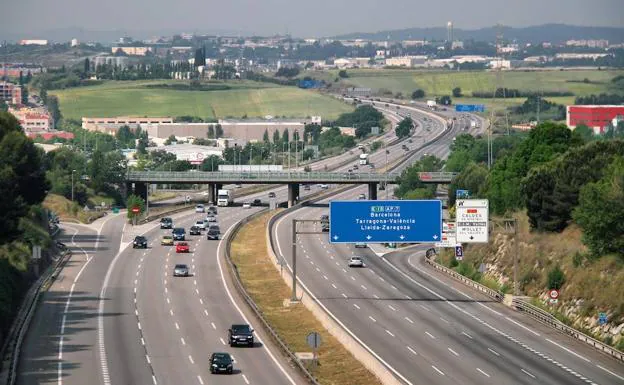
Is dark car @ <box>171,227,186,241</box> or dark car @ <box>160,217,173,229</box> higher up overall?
dark car @ <box>171,227,186,241</box>

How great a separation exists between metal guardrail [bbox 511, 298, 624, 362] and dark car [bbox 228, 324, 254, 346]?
53.4ft

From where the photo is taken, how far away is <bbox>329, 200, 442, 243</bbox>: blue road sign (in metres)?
87.3

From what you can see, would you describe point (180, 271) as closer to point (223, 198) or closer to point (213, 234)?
point (213, 234)

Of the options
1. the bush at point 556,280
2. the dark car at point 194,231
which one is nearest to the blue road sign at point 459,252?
the bush at point 556,280

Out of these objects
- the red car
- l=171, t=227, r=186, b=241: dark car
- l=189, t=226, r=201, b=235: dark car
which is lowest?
l=189, t=226, r=201, b=235: dark car

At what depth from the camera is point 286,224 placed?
486ft

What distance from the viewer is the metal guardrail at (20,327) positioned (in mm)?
64062

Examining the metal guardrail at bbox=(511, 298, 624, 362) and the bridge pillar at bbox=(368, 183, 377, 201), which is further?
the bridge pillar at bbox=(368, 183, 377, 201)

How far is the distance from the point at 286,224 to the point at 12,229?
48322 mm

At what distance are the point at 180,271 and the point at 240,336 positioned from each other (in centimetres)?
3144

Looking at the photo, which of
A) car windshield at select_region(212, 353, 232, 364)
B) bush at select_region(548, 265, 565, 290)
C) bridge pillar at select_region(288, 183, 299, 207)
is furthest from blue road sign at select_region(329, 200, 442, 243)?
bridge pillar at select_region(288, 183, 299, 207)

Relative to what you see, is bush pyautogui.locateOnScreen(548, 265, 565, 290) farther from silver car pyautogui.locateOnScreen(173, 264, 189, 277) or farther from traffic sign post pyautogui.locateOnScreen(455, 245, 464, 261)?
silver car pyautogui.locateOnScreen(173, 264, 189, 277)

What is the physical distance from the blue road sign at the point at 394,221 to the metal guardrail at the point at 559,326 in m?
6.08

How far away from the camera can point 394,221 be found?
8738 cm
